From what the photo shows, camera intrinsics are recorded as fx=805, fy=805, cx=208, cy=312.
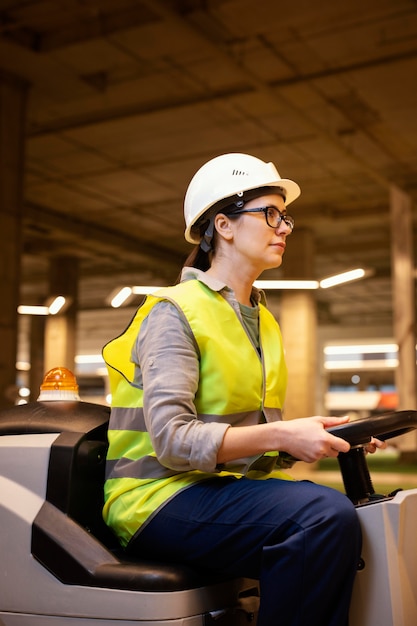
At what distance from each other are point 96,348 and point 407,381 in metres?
18.7

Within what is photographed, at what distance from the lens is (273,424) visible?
5.36 ft

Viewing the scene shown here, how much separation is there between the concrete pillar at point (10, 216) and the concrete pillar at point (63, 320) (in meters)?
8.54

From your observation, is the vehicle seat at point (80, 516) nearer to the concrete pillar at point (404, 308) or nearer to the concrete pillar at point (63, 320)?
the concrete pillar at point (404, 308)

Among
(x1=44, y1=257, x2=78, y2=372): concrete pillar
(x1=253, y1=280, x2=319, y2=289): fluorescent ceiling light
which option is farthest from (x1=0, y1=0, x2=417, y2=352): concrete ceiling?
(x1=253, y1=280, x2=319, y2=289): fluorescent ceiling light

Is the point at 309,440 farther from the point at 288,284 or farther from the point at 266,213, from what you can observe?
the point at 288,284

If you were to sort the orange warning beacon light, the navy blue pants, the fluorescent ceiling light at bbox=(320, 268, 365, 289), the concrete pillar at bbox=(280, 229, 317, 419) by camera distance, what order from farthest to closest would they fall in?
the concrete pillar at bbox=(280, 229, 317, 419) → the fluorescent ceiling light at bbox=(320, 268, 365, 289) → the orange warning beacon light → the navy blue pants

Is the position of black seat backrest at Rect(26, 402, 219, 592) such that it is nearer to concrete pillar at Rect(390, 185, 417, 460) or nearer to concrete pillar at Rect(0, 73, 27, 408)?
concrete pillar at Rect(0, 73, 27, 408)

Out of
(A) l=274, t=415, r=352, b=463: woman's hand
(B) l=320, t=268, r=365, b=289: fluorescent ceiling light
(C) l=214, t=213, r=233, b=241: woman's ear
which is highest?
(B) l=320, t=268, r=365, b=289: fluorescent ceiling light

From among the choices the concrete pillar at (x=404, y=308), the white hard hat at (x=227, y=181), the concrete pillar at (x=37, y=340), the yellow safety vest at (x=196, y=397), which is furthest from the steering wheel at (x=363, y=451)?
the concrete pillar at (x=37, y=340)

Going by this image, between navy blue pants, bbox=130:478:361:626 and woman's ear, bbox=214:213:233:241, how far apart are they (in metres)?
0.62

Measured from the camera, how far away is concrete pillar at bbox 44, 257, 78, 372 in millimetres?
18203

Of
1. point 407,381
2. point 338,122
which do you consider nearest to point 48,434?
point 338,122

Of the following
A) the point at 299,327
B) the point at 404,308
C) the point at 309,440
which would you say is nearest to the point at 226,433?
the point at 309,440

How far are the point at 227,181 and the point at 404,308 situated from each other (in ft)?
35.1
